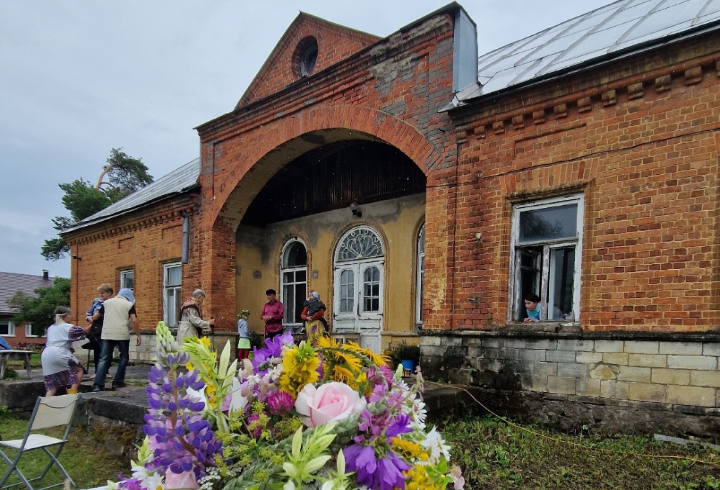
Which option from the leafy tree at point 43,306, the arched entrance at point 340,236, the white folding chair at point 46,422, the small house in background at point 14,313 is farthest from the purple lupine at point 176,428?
the small house in background at point 14,313

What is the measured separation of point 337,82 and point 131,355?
8996mm

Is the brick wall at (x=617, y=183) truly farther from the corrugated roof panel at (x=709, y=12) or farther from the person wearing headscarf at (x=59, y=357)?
the person wearing headscarf at (x=59, y=357)

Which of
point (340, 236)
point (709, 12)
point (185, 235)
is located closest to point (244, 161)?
point (185, 235)

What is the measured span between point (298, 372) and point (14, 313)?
32.3 metres

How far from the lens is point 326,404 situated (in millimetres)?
940

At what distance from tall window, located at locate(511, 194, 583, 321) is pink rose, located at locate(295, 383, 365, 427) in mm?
4989

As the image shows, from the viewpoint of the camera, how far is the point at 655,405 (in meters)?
4.59

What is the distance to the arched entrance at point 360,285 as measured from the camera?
9.30m

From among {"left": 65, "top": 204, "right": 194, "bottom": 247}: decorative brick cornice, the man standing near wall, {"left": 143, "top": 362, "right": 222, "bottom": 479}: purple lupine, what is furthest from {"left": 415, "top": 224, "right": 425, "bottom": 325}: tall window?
{"left": 143, "top": 362, "right": 222, "bottom": 479}: purple lupine

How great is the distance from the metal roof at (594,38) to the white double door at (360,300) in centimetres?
428

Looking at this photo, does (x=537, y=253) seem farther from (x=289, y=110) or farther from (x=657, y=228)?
(x=289, y=110)

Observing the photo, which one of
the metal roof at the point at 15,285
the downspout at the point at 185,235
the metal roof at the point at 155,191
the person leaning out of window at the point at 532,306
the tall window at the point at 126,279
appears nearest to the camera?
the person leaning out of window at the point at 532,306

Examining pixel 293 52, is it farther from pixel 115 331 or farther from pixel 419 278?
pixel 115 331

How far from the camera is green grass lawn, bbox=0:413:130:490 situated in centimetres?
417
